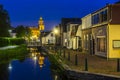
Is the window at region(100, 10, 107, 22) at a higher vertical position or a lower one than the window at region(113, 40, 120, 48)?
higher

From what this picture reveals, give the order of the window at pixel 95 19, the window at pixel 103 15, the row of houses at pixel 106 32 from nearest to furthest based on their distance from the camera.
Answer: the row of houses at pixel 106 32
the window at pixel 103 15
the window at pixel 95 19

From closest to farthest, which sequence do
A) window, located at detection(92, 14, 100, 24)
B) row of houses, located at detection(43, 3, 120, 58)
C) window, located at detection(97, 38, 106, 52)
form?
row of houses, located at detection(43, 3, 120, 58) → window, located at detection(97, 38, 106, 52) → window, located at detection(92, 14, 100, 24)

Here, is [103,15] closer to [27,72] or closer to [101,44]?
[101,44]

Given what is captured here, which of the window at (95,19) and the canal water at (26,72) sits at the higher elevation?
the window at (95,19)

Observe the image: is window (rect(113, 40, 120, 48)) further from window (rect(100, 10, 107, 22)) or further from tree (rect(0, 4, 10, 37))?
tree (rect(0, 4, 10, 37))

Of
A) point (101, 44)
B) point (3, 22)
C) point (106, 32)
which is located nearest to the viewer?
point (106, 32)

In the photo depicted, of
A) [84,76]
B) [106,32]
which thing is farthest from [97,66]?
[106,32]

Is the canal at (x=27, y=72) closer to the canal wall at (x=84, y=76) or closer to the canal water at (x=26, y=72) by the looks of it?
the canal water at (x=26, y=72)

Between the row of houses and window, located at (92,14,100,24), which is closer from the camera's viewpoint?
the row of houses

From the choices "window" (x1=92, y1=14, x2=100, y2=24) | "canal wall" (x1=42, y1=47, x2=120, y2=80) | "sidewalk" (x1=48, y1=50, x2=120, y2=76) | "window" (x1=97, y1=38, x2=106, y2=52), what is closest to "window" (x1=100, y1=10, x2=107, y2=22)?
Result: "window" (x1=97, y1=38, x2=106, y2=52)

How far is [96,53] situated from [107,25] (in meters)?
8.03

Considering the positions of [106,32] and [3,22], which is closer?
[106,32]

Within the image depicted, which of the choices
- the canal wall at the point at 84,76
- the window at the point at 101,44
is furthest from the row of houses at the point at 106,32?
the canal wall at the point at 84,76

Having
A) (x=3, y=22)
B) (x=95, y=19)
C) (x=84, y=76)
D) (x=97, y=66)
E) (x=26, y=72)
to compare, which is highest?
(x=3, y=22)
